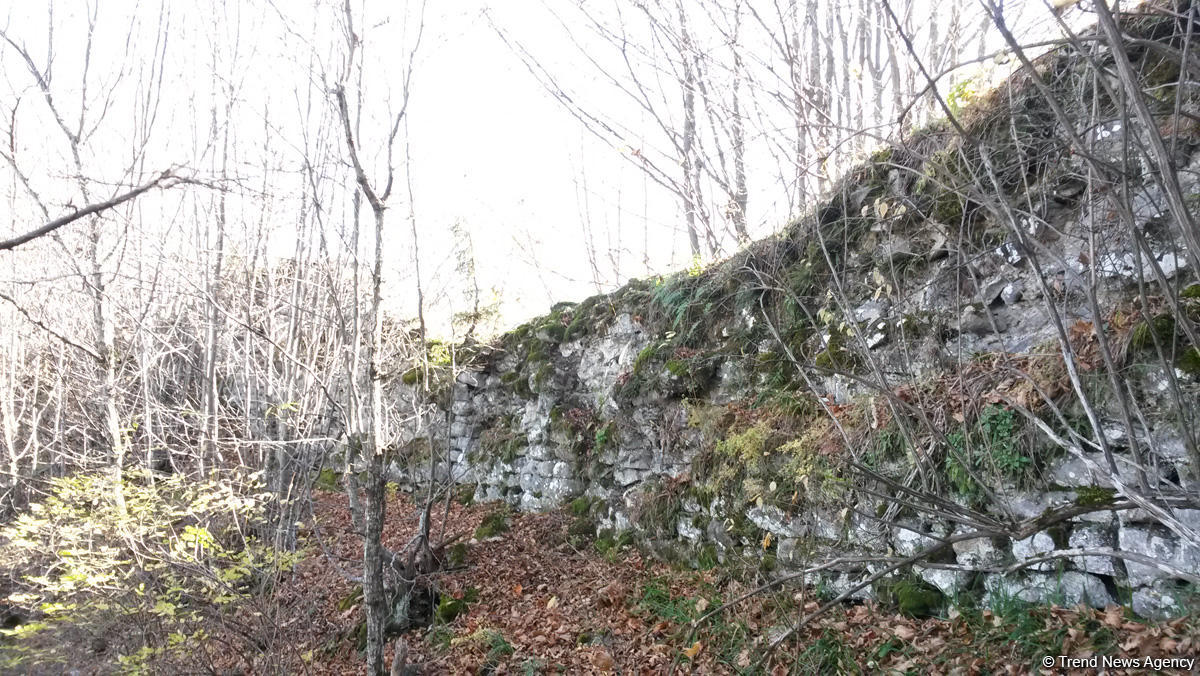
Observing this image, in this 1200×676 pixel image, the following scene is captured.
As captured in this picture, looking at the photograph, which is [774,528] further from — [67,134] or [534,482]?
[67,134]

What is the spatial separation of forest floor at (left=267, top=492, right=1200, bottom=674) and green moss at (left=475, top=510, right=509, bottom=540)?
0.09m

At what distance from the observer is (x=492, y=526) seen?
267 inches

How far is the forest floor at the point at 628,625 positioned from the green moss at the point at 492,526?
0.28 ft

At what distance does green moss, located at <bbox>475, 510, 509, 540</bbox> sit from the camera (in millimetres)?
6672

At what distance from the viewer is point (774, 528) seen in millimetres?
4270

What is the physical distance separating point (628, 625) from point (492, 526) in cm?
260

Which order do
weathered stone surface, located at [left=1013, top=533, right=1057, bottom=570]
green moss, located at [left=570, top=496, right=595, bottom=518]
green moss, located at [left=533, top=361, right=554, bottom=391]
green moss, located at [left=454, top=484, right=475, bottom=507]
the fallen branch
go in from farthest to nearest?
1. green moss, located at [left=454, top=484, right=475, bottom=507]
2. green moss, located at [left=533, top=361, right=554, bottom=391]
3. green moss, located at [left=570, top=496, right=595, bottom=518]
4. weathered stone surface, located at [left=1013, top=533, right=1057, bottom=570]
5. the fallen branch

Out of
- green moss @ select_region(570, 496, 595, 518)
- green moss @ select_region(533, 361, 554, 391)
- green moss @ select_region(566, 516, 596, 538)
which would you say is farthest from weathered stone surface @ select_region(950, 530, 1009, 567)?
green moss @ select_region(533, 361, 554, 391)

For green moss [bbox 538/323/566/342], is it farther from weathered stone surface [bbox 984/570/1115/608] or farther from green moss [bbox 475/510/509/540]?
weathered stone surface [bbox 984/570/1115/608]

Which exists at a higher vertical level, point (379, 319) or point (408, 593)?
point (379, 319)

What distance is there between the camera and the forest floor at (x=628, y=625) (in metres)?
2.75

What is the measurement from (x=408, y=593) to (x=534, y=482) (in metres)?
2.06

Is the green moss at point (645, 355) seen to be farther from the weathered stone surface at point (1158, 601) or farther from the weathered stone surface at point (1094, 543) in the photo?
the weathered stone surface at point (1158, 601)

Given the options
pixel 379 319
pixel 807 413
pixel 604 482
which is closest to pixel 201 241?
pixel 379 319
